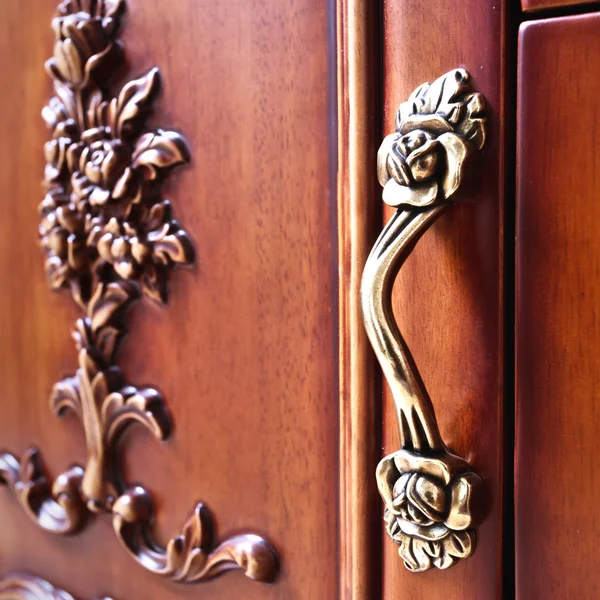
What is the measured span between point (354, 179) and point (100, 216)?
18 centimetres

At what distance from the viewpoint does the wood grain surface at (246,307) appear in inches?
12.4

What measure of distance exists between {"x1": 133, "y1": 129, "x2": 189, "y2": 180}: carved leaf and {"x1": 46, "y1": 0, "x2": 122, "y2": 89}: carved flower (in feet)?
0.18

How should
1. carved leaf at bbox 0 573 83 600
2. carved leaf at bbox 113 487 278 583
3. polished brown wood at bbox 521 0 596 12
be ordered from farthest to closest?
carved leaf at bbox 0 573 83 600 < carved leaf at bbox 113 487 278 583 < polished brown wood at bbox 521 0 596 12

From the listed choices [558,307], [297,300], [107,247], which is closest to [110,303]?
[107,247]

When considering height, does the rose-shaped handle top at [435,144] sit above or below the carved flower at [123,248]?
above

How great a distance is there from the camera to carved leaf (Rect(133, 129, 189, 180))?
1.19ft

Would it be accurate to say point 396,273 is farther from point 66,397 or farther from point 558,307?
point 66,397

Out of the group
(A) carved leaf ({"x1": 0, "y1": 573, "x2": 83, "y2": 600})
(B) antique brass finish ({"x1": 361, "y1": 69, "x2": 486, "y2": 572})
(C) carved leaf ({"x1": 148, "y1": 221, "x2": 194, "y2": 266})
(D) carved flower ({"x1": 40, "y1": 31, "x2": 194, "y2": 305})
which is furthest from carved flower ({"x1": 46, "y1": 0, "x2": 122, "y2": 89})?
(A) carved leaf ({"x1": 0, "y1": 573, "x2": 83, "y2": 600})

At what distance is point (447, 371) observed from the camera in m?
0.27

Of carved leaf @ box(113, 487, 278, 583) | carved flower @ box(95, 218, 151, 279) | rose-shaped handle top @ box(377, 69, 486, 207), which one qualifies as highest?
rose-shaped handle top @ box(377, 69, 486, 207)

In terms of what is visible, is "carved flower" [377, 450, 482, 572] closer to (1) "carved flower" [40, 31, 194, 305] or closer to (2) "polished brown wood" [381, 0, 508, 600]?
(2) "polished brown wood" [381, 0, 508, 600]

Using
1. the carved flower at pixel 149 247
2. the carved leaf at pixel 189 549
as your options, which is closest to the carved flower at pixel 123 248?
the carved flower at pixel 149 247

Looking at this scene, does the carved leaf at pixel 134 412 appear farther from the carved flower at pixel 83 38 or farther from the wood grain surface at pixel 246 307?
the carved flower at pixel 83 38

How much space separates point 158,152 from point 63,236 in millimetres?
94
